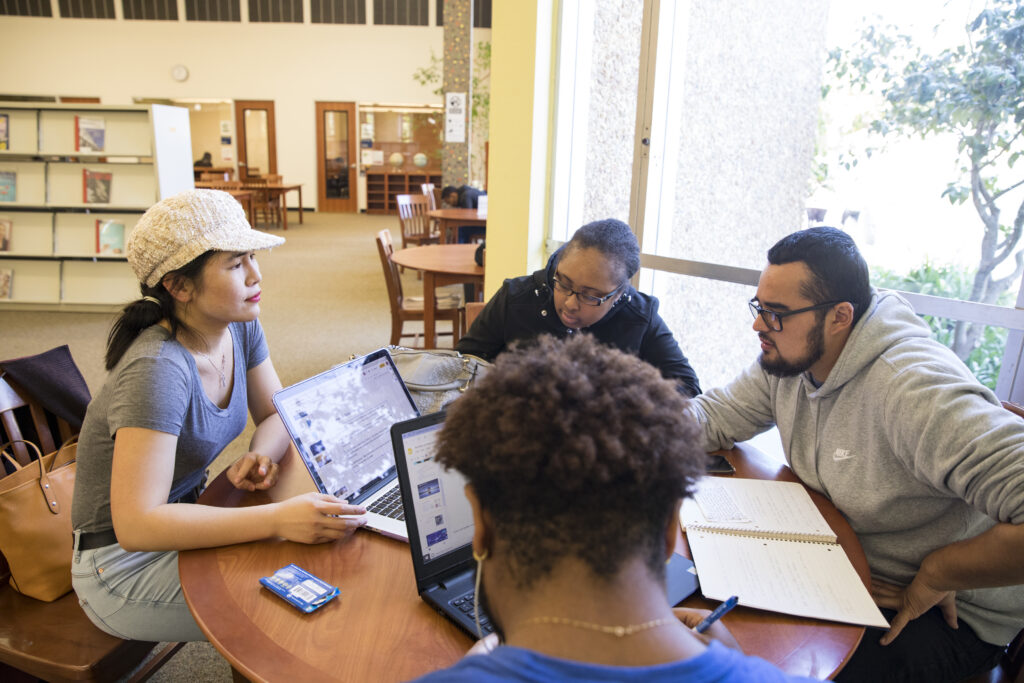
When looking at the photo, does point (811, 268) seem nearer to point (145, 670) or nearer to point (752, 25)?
point (145, 670)

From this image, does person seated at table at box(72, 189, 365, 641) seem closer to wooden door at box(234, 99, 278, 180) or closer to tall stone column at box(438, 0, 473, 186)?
tall stone column at box(438, 0, 473, 186)

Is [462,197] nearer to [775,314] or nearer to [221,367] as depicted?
[221,367]

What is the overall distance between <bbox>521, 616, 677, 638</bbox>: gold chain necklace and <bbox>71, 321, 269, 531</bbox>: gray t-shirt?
91cm

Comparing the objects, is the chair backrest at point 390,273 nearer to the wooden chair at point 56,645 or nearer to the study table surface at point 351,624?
the wooden chair at point 56,645

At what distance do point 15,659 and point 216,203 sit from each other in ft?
3.20

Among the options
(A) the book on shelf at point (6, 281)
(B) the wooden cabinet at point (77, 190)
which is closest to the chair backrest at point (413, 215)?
(B) the wooden cabinet at point (77, 190)

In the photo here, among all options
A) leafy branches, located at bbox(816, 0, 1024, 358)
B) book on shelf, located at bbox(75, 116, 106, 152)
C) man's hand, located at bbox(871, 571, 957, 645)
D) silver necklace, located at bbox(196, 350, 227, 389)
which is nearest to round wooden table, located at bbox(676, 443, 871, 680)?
man's hand, located at bbox(871, 571, 957, 645)

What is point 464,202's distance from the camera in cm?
634

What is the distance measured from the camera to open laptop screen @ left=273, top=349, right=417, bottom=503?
46.4 inches

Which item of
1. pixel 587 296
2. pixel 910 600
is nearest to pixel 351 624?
pixel 910 600

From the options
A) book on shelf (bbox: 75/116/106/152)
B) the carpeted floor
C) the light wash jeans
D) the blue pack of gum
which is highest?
book on shelf (bbox: 75/116/106/152)

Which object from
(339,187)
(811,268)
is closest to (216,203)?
(811,268)

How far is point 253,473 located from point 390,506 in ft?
1.09

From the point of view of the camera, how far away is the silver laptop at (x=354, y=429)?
1.18m
